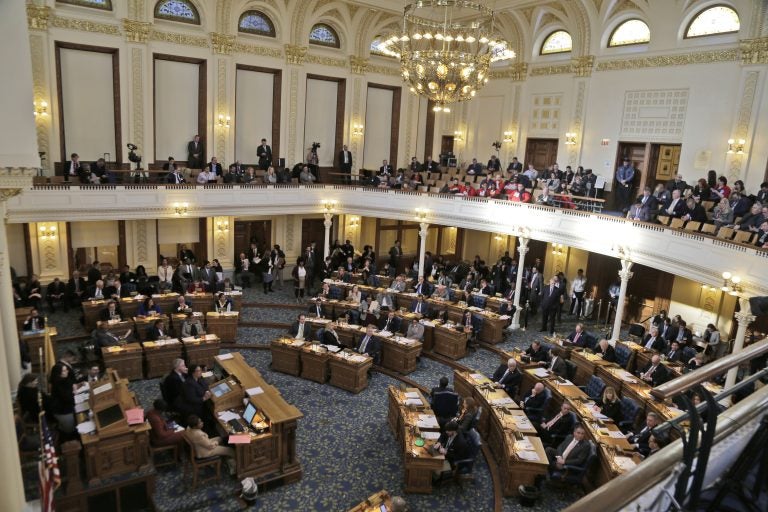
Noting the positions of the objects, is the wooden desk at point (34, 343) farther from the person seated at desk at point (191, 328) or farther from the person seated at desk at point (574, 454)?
the person seated at desk at point (574, 454)

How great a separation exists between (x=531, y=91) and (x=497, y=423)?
1576 centimetres

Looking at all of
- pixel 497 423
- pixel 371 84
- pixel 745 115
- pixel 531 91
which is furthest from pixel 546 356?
pixel 371 84

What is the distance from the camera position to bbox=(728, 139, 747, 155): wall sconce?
15.8m

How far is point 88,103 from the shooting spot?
18.4 metres

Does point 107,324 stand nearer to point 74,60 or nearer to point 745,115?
point 74,60

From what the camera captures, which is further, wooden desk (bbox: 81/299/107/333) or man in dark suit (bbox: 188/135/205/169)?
man in dark suit (bbox: 188/135/205/169)

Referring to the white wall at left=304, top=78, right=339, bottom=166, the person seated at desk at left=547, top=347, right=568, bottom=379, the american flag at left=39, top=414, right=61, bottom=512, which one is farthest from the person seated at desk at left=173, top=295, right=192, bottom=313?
the white wall at left=304, top=78, right=339, bottom=166

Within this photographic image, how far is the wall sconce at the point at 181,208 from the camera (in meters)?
18.0

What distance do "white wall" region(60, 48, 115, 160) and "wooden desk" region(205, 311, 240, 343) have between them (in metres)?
8.49

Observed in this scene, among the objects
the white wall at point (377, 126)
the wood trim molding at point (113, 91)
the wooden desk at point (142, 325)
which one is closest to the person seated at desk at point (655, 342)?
the wooden desk at point (142, 325)

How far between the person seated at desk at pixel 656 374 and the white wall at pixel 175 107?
16.4 m

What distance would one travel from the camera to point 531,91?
856 inches

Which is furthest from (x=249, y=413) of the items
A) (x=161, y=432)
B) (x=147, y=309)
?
(x=147, y=309)

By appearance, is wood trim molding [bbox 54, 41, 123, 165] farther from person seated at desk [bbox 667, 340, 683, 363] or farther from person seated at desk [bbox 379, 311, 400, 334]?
person seated at desk [bbox 667, 340, 683, 363]
